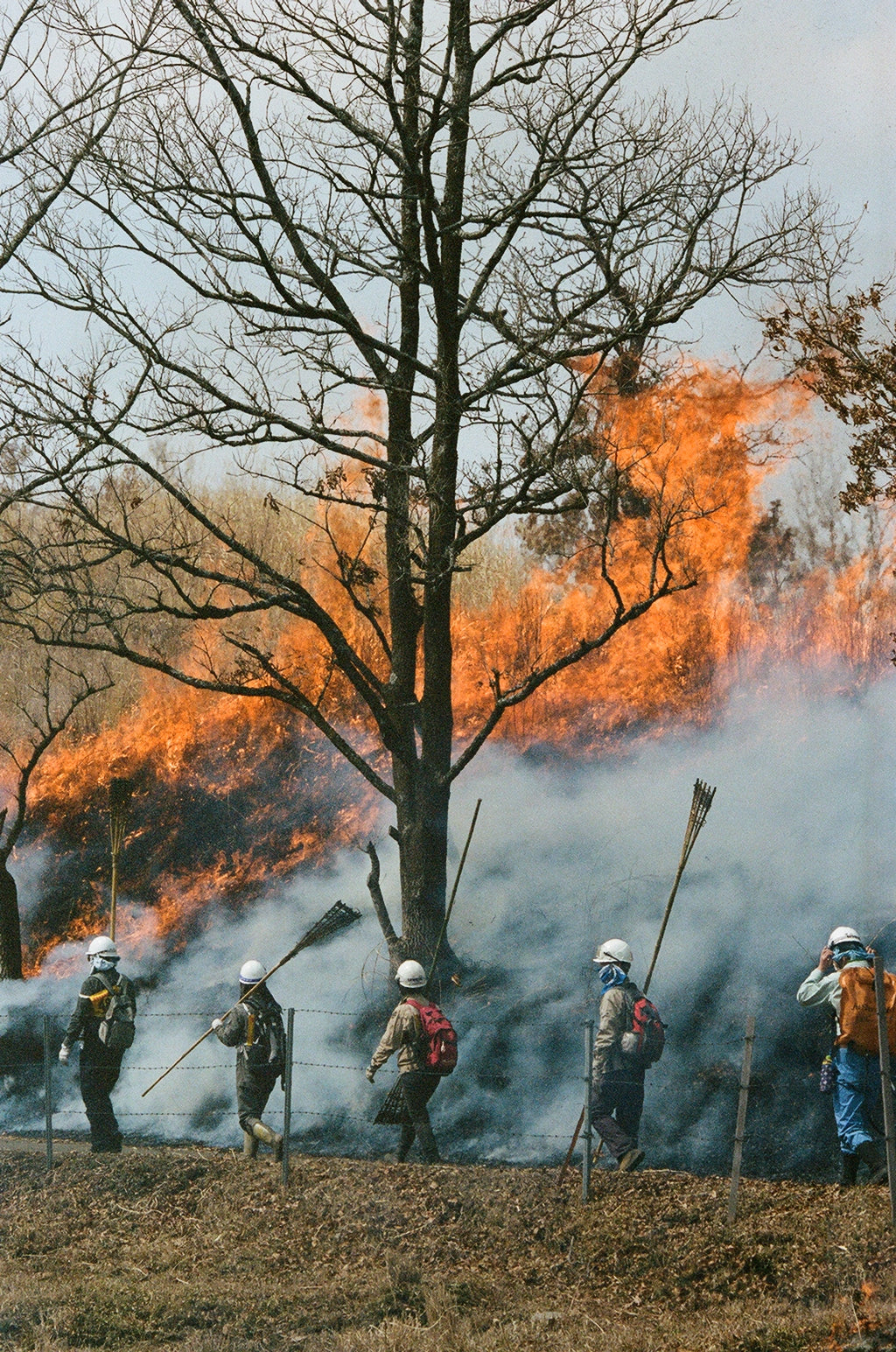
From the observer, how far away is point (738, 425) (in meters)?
18.0

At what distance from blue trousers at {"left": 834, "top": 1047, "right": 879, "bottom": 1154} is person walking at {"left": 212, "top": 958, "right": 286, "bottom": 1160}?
4.29 metres

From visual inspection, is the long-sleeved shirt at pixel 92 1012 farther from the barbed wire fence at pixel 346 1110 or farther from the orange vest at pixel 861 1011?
the orange vest at pixel 861 1011

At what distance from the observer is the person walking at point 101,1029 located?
11875 millimetres

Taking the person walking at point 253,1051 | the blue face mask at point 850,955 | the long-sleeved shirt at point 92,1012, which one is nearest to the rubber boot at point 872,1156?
the blue face mask at point 850,955

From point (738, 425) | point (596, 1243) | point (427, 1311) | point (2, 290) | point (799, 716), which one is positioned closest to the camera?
point (427, 1311)

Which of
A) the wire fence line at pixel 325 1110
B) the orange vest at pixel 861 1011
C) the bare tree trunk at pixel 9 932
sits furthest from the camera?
the bare tree trunk at pixel 9 932

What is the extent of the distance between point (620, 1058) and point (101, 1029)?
14.7 feet

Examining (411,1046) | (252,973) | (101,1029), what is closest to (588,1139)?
(411,1046)

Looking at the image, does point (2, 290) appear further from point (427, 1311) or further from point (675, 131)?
point (427, 1311)

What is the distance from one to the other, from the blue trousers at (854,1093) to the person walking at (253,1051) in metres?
4.29

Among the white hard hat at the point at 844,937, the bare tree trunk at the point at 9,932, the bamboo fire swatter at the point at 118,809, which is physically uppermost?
the bamboo fire swatter at the point at 118,809

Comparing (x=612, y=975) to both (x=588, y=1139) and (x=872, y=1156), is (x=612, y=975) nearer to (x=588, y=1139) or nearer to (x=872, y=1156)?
(x=588, y=1139)

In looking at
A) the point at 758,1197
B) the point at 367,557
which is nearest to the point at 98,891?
the point at 367,557

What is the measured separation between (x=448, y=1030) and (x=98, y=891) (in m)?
9.11
